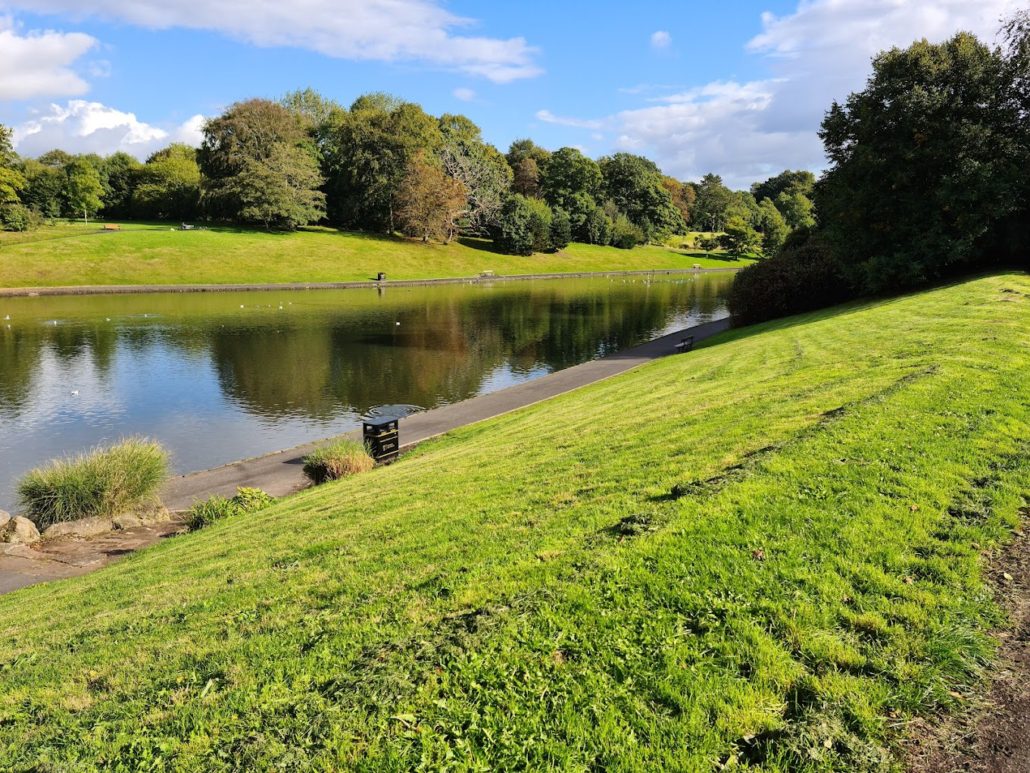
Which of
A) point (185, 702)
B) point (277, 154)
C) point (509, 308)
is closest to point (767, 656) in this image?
point (185, 702)

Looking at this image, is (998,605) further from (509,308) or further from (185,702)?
(509,308)

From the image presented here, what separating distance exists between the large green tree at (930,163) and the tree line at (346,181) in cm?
7322

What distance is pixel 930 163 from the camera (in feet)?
94.4

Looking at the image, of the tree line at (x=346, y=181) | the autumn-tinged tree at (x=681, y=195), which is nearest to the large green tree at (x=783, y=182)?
the autumn-tinged tree at (x=681, y=195)

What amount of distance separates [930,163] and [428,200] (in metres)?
76.7

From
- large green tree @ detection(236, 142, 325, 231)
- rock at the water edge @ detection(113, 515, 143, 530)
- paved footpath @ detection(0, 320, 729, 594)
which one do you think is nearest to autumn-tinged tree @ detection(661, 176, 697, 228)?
large green tree @ detection(236, 142, 325, 231)

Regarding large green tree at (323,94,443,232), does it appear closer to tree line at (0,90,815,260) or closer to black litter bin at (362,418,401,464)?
tree line at (0,90,815,260)

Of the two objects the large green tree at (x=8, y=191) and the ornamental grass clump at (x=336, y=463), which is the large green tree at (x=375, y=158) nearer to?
the large green tree at (x=8, y=191)

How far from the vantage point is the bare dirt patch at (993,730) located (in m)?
3.67

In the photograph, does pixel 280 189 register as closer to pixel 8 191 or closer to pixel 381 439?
pixel 8 191

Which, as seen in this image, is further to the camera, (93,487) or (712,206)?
(712,206)

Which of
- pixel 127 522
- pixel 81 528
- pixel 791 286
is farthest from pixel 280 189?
pixel 81 528

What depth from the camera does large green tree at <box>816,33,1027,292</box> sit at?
1073 inches

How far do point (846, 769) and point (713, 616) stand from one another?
1378 mm
